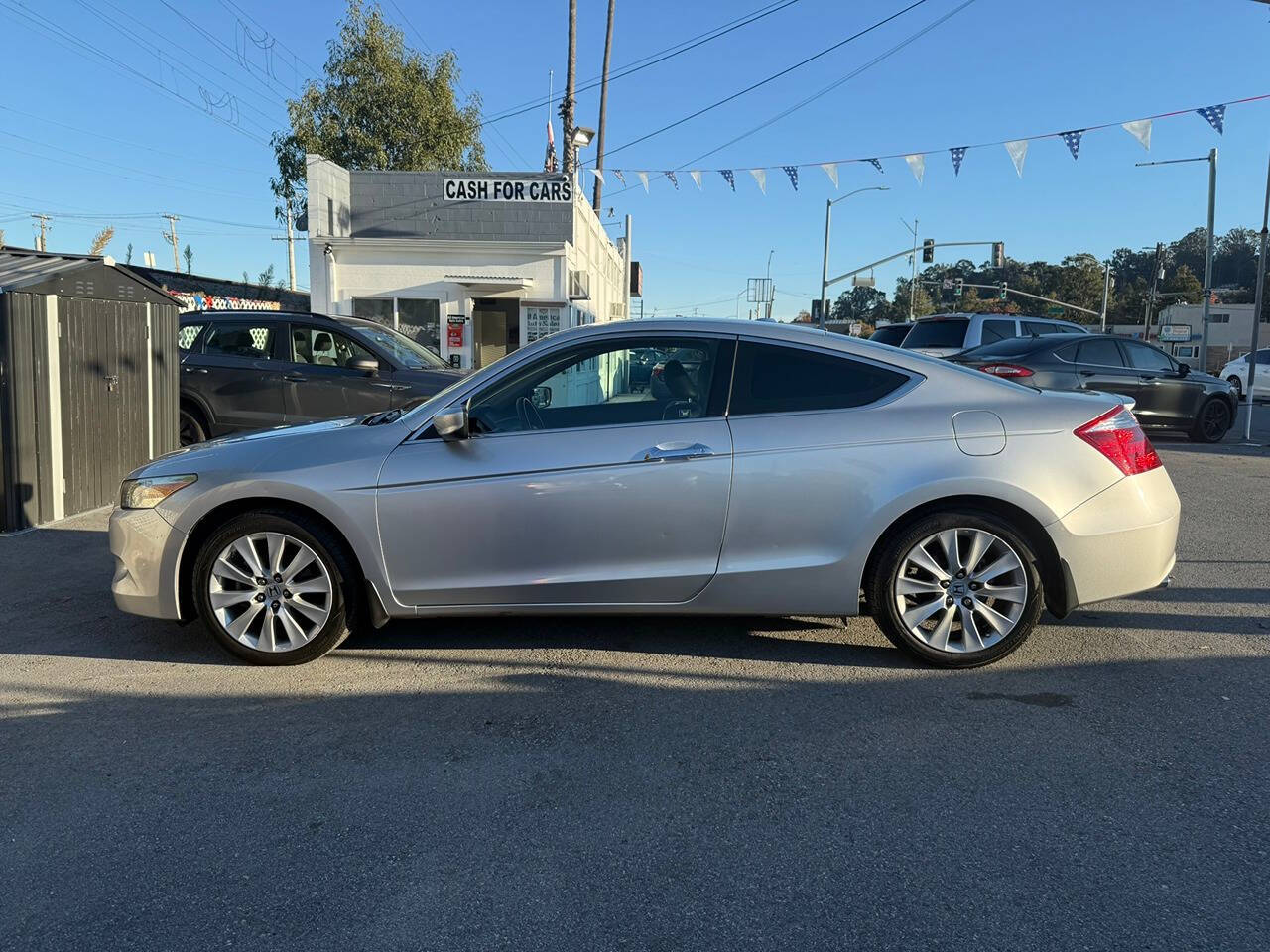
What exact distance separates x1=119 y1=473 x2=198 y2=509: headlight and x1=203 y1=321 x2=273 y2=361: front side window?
6555 mm

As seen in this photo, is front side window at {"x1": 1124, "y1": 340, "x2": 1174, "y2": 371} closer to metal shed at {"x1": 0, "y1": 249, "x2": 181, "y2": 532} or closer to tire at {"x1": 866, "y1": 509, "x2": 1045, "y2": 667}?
tire at {"x1": 866, "y1": 509, "x2": 1045, "y2": 667}

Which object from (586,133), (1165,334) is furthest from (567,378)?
(1165,334)

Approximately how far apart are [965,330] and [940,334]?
1.39 feet

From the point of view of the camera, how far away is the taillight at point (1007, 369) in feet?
38.8

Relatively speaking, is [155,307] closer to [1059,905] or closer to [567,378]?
[567,378]

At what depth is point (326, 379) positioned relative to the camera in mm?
10562

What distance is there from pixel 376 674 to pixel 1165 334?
40374mm

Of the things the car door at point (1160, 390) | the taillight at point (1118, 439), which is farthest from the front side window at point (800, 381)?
the car door at point (1160, 390)

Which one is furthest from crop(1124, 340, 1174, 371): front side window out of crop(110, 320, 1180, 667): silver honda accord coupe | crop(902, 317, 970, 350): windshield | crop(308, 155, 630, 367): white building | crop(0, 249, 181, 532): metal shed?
crop(0, 249, 181, 532): metal shed

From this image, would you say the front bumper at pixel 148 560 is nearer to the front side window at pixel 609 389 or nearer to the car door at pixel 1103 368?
the front side window at pixel 609 389

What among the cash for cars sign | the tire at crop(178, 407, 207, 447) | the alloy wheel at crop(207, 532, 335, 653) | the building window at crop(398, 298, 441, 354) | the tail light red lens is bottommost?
the alloy wheel at crop(207, 532, 335, 653)

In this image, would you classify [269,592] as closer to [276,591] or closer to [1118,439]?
[276,591]

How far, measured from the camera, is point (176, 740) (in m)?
3.76

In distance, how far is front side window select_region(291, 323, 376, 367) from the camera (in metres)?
10.8
